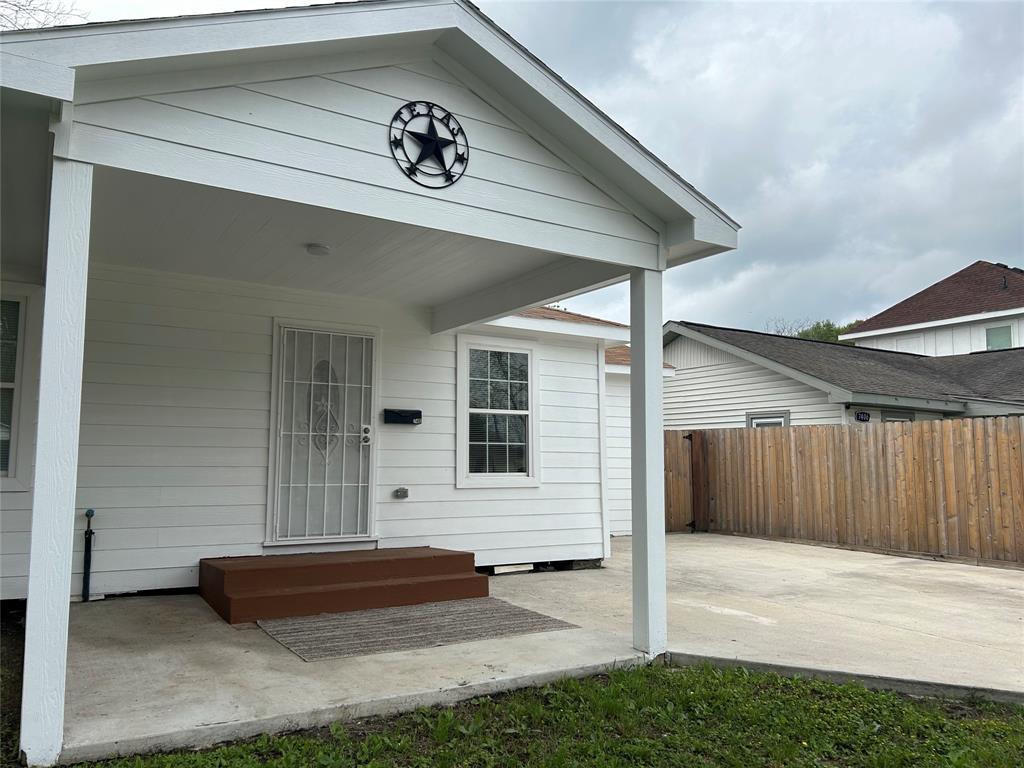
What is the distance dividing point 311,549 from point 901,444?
298 inches

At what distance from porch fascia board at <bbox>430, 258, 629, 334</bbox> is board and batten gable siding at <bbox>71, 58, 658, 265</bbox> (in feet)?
1.16

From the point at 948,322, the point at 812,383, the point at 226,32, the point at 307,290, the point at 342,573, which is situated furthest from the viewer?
the point at 948,322

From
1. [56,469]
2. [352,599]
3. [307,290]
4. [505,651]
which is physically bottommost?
[505,651]

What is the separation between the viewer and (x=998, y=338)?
688 inches

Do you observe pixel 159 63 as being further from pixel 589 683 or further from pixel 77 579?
pixel 77 579

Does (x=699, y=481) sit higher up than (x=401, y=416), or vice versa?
(x=401, y=416)

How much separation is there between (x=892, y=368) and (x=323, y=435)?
12160 mm

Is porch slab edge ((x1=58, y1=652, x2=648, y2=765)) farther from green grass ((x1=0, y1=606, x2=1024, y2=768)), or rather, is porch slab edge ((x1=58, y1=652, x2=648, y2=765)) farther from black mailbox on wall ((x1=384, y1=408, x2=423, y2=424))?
black mailbox on wall ((x1=384, y1=408, x2=423, y2=424))

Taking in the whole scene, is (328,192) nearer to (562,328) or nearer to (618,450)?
(562,328)

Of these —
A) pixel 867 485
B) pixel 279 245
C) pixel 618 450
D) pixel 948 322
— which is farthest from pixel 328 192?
pixel 948 322

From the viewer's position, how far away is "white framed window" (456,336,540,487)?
7.08 metres

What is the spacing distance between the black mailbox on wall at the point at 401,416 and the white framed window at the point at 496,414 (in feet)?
1.53

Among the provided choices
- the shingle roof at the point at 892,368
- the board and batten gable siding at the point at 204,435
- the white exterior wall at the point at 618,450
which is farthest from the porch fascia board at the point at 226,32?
the shingle roof at the point at 892,368

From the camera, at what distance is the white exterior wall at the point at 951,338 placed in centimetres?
1716
